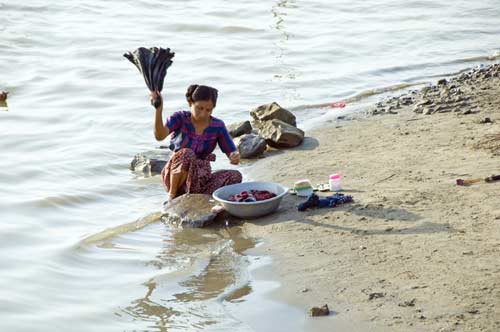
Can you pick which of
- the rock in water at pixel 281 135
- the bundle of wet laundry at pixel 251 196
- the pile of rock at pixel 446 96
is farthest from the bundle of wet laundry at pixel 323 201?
the pile of rock at pixel 446 96

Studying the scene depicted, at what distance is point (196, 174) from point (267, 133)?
1.71m

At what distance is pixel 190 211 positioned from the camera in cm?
662

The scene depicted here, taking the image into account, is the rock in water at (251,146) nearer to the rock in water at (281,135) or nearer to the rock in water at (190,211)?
the rock in water at (281,135)

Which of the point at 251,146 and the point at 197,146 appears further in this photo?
the point at 251,146

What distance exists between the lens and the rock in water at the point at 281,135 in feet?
27.6

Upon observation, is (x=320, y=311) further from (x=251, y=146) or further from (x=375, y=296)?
(x=251, y=146)

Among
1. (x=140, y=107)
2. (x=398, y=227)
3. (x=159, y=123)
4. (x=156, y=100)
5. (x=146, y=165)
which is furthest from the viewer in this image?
(x=140, y=107)

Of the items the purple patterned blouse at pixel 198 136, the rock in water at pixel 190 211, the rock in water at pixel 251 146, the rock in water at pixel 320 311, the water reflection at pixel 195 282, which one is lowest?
the water reflection at pixel 195 282

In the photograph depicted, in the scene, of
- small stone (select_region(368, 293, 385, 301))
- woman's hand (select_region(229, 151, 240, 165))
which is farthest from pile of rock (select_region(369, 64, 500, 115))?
small stone (select_region(368, 293, 385, 301))

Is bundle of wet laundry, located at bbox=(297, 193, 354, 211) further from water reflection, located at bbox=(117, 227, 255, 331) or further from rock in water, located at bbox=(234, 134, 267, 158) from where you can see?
rock in water, located at bbox=(234, 134, 267, 158)

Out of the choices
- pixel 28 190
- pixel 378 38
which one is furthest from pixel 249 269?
pixel 378 38

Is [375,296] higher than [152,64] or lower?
lower

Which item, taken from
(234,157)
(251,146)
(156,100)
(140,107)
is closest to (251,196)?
(234,157)

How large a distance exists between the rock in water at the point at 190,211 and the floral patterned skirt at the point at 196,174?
0.14 metres
